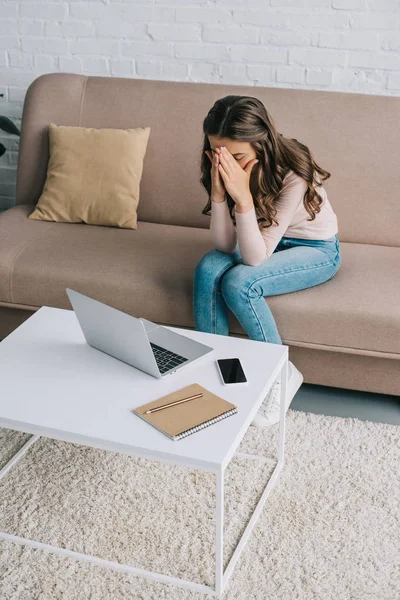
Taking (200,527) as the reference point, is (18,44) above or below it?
above

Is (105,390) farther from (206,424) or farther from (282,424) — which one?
(282,424)

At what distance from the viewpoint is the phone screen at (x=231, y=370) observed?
1787 millimetres

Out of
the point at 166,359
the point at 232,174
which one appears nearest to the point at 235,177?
the point at 232,174

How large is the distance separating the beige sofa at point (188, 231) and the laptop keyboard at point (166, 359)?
0.46m

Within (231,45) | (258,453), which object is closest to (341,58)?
(231,45)

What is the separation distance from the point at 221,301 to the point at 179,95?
926 mm

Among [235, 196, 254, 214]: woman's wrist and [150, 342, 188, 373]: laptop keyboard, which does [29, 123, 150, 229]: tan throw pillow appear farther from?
[150, 342, 188, 373]: laptop keyboard

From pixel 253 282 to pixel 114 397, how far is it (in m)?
0.65

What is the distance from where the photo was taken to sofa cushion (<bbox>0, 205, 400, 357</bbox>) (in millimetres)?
2221

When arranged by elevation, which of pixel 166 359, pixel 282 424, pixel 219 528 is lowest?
pixel 282 424

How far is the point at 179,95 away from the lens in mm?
2832

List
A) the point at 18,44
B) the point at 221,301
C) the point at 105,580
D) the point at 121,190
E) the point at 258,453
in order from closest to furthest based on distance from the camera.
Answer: the point at 105,580 → the point at 258,453 → the point at 221,301 → the point at 121,190 → the point at 18,44

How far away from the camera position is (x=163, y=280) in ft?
7.84

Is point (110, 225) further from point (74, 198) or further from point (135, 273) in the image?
point (135, 273)
